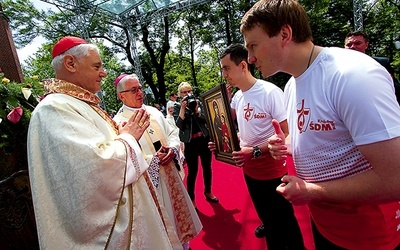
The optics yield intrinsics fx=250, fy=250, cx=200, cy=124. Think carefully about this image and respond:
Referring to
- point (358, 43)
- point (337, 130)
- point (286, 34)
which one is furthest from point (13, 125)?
point (358, 43)

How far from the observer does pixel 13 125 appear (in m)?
2.47

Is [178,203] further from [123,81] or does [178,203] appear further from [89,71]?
[89,71]

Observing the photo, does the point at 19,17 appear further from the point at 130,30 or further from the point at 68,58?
the point at 68,58

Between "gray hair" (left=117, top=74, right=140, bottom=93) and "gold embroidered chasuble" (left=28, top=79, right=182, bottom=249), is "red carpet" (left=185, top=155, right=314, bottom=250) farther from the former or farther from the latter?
"gray hair" (left=117, top=74, right=140, bottom=93)

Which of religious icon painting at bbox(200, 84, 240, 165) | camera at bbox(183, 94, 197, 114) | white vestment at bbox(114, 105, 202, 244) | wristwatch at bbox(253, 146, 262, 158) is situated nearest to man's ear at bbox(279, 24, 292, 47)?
religious icon painting at bbox(200, 84, 240, 165)

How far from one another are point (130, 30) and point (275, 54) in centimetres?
1379

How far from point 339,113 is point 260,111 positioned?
4.15 feet

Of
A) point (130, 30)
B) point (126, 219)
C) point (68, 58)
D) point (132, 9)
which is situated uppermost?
point (132, 9)

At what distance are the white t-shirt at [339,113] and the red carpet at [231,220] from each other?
74.6 inches

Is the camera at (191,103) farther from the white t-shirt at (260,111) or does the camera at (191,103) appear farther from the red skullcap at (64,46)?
the red skullcap at (64,46)

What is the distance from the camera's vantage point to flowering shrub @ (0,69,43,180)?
7.84ft

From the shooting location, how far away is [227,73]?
240 cm

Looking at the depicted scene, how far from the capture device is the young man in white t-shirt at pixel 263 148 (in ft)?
7.29

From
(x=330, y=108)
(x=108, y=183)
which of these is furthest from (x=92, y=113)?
(x=330, y=108)
